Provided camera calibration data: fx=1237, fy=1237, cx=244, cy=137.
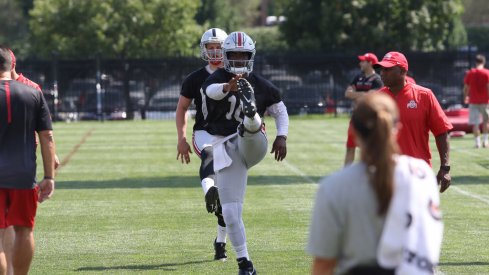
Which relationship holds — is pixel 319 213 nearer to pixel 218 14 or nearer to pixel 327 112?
pixel 327 112

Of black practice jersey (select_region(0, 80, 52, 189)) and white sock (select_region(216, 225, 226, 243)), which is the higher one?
black practice jersey (select_region(0, 80, 52, 189))

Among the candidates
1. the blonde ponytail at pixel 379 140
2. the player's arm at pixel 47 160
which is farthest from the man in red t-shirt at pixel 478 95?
the blonde ponytail at pixel 379 140

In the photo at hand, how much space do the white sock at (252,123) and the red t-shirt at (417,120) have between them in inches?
41.5

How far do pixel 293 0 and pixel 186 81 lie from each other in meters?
44.2

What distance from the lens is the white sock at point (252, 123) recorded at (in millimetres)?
9512

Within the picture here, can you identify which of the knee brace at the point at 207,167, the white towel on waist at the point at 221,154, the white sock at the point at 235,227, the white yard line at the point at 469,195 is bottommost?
the white yard line at the point at 469,195

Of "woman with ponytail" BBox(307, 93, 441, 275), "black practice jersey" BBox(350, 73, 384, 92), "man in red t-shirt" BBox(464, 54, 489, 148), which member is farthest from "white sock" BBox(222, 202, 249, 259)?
"man in red t-shirt" BBox(464, 54, 489, 148)

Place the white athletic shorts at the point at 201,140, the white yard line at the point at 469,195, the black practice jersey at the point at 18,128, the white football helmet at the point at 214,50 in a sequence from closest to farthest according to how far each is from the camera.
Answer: the black practice jersey at the point at 18,128
the white athletic shorts at the point at 201,140
the white football helmet at the point at 214,50
the white yard line at the point at 469,195

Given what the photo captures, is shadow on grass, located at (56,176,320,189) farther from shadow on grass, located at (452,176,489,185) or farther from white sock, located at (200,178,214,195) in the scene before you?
white sock, located at (200,178,214,195)

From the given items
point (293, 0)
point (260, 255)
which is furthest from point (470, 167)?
point (293, 0)

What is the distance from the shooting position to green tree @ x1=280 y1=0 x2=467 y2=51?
176 feet

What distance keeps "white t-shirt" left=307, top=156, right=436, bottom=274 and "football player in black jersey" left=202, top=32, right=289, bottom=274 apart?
4381 mm

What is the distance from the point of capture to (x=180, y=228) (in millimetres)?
13570

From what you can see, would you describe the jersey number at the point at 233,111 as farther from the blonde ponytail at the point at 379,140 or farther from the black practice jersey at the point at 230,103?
the blonde ponytail at the point at 379,140
